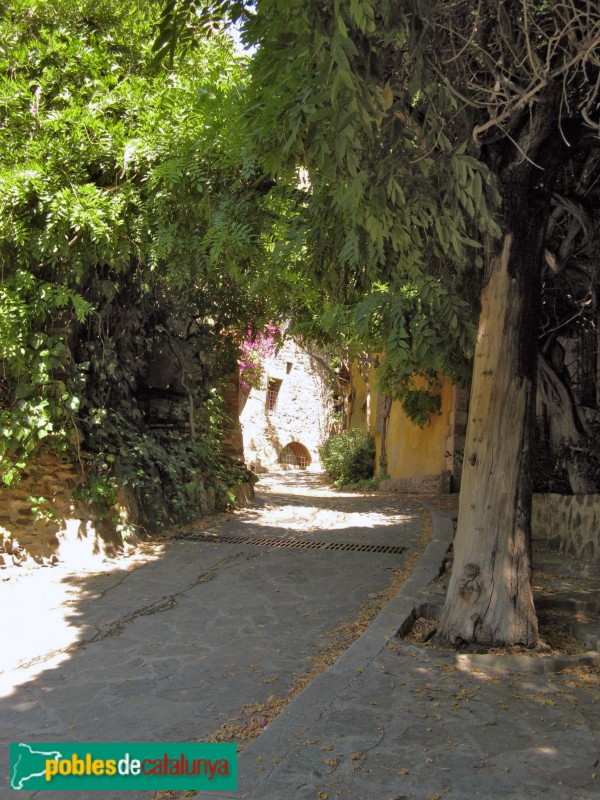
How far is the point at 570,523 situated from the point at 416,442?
6.67 m

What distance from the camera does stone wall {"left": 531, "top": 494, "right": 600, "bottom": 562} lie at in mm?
6410

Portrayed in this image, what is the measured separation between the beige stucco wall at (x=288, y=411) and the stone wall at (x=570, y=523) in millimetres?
12933

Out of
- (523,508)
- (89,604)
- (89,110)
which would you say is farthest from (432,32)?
(89,604)

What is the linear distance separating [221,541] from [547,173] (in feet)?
16.7

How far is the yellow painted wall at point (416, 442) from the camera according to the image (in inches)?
477

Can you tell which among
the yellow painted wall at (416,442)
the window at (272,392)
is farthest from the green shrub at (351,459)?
the window at (272,392)

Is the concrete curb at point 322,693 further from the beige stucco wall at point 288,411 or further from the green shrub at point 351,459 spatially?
the beige stucco wall at point 288,411

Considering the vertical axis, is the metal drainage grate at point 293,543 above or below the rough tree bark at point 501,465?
below

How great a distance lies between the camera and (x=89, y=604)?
5258mm

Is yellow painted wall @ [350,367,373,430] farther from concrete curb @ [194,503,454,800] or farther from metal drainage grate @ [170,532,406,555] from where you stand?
concrete curb @ [194,503,454,800]

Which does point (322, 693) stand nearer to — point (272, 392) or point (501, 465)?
point (501, 465)

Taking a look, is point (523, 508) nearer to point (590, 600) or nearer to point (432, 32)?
point (590, 600)

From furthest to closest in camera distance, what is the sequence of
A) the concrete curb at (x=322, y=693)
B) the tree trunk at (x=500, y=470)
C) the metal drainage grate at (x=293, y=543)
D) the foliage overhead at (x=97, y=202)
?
the metal drainage grate at (x=293, y=543), the foliage overhead at (x=97, y=202), the tree trunk at (x=500, y=470), the concrete curb at (x=322, y=693)

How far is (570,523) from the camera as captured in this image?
22.4ft
